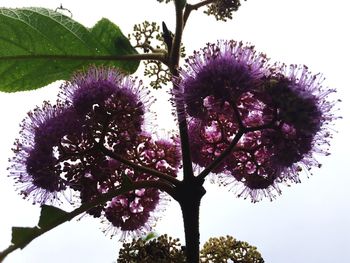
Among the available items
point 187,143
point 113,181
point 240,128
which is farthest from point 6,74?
point 240,128

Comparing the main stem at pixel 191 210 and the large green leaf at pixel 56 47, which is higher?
the large green leaf at pixel 56 47

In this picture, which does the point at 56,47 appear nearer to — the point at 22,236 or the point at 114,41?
the point at 114,41

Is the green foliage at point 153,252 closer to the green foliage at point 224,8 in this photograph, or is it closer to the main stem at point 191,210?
the main stem at point 191,210

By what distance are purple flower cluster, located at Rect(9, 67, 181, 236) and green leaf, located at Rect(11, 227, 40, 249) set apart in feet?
2.17

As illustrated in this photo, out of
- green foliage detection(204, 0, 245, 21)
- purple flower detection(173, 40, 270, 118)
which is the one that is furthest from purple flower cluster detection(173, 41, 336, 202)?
green foliage detection(204, 0, 245, 21)

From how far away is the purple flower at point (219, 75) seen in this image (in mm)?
3750

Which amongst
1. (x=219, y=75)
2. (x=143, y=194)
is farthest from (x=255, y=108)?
(x=143, y=194)

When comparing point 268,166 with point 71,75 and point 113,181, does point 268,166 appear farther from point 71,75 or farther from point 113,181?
point 71,75

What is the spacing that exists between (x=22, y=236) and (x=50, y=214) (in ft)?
0.71

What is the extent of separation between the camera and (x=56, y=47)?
4.51 m

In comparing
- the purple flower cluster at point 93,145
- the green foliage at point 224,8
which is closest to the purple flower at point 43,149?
the purple flower cluster at point 93,145

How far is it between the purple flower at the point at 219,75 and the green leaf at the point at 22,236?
1165mm

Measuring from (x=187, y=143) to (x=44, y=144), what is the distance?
2.90 feet

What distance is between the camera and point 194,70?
3.88 m
